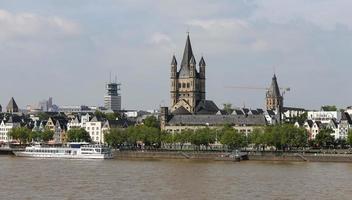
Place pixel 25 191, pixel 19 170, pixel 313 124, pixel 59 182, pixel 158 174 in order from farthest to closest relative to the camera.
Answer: pixel 313 124
pixel 19 170
pixel 158 174
pixel 59 182
pixel 25 191

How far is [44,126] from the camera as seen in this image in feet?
536

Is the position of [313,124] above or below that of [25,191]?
above

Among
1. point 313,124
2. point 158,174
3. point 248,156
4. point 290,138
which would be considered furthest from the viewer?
point 313,124

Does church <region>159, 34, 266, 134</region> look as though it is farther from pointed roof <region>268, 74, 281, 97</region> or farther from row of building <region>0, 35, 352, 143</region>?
pointed roof <region>268, 74, 281, 97</region>

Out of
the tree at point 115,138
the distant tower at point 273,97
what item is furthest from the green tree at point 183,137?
the distant tower at point 273,97

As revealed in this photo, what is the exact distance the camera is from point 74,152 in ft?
360

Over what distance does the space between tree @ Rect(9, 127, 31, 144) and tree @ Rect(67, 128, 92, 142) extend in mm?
8872

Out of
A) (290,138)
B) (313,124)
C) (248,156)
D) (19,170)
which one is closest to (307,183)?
(19,170)

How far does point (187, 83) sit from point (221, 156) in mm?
51830


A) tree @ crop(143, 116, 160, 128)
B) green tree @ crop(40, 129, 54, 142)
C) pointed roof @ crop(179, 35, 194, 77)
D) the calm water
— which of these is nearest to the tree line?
tree @ crop(143, 116, 160, 128)

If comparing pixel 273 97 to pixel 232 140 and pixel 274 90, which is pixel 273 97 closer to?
pixel 274 90

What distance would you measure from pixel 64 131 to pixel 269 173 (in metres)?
92.2

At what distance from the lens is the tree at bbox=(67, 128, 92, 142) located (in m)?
144

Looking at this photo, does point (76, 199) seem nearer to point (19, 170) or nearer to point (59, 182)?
point (59, 182)
